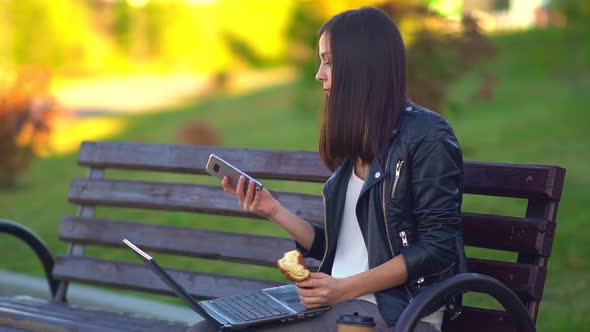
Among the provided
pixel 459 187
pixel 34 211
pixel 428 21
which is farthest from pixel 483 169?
pixel 34 211

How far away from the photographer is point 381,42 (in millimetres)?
3021

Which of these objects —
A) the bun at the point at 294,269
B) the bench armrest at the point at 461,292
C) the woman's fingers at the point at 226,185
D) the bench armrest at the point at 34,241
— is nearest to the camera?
the bench armrest at the point at 461,292

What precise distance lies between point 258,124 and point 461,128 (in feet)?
20.9

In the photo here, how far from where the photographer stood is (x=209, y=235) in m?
4.33

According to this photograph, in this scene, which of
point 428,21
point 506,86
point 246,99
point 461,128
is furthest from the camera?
point 246,99

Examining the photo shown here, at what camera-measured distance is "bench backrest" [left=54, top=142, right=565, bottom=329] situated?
3.38 m

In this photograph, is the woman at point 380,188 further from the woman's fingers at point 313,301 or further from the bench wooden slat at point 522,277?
the bench wooden slat at point 522,277

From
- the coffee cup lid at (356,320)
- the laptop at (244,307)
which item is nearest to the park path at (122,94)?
the laptop at (244,307)

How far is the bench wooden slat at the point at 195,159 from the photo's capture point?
4.05 metres

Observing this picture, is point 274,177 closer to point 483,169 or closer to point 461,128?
point 483,169

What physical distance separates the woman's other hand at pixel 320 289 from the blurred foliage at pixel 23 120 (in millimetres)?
11840

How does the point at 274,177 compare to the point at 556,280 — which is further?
the point at 556,280

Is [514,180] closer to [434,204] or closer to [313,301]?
[434,204]

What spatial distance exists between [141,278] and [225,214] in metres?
0.51
